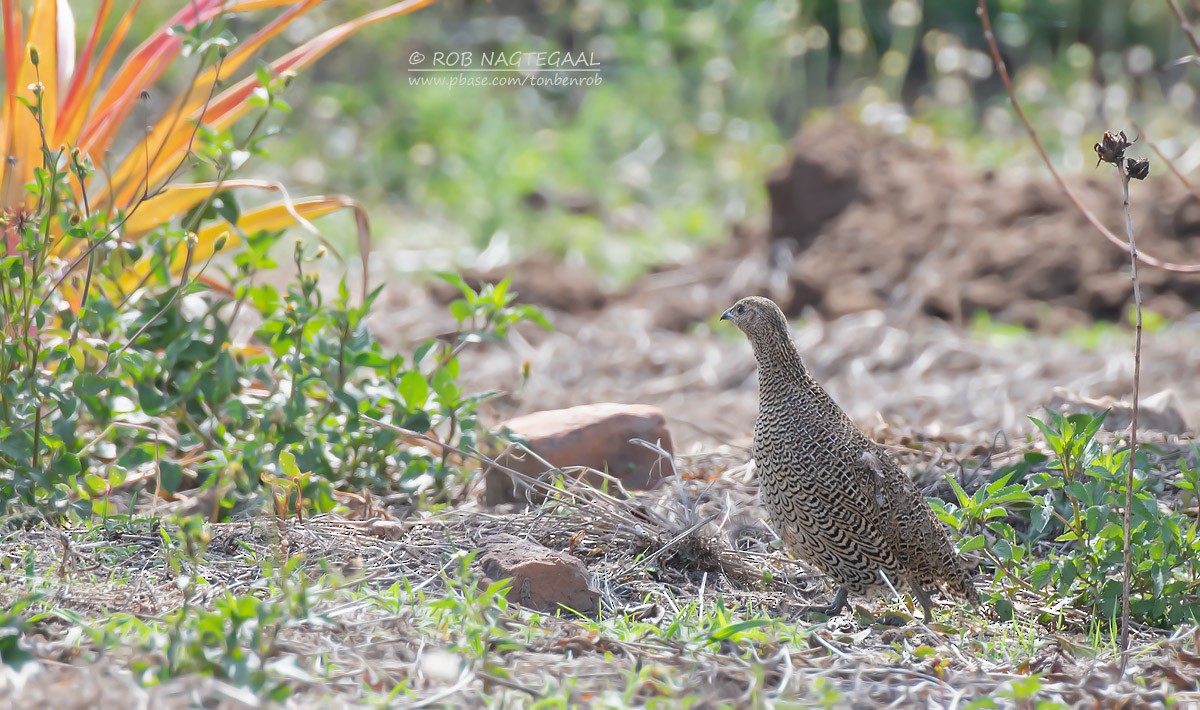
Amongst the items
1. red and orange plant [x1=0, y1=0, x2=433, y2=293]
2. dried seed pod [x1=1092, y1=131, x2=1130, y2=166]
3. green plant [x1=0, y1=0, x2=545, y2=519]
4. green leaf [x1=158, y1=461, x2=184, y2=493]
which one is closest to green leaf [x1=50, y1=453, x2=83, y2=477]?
green plant [x1=0, y1=0, x2=545, y2=519]

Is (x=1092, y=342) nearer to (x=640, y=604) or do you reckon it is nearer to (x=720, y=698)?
(x=640, y=604)

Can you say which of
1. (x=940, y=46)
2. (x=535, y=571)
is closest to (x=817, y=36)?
(x=940, y=46)

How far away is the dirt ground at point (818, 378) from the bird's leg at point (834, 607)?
0.31 feet

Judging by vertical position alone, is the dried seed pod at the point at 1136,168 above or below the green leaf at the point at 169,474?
above

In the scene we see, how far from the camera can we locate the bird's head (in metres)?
3.64

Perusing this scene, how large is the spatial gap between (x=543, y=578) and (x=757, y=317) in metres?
1.04

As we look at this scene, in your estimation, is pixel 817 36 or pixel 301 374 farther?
pixel 817 36

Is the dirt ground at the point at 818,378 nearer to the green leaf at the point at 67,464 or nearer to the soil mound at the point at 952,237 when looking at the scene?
the soil mound at the point at 952,237

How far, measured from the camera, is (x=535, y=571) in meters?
3.08

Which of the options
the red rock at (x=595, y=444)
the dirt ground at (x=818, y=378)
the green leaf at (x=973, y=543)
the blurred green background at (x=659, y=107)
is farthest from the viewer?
the blurred green background at (x=659, y=107)

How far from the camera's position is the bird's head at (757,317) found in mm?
3643

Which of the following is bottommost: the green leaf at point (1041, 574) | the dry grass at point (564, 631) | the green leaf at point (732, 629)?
the dry grass at point (564, 631)

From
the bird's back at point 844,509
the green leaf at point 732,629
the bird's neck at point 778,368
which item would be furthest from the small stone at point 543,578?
the bird's neck at point 778,368

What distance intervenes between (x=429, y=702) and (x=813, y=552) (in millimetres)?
1340
